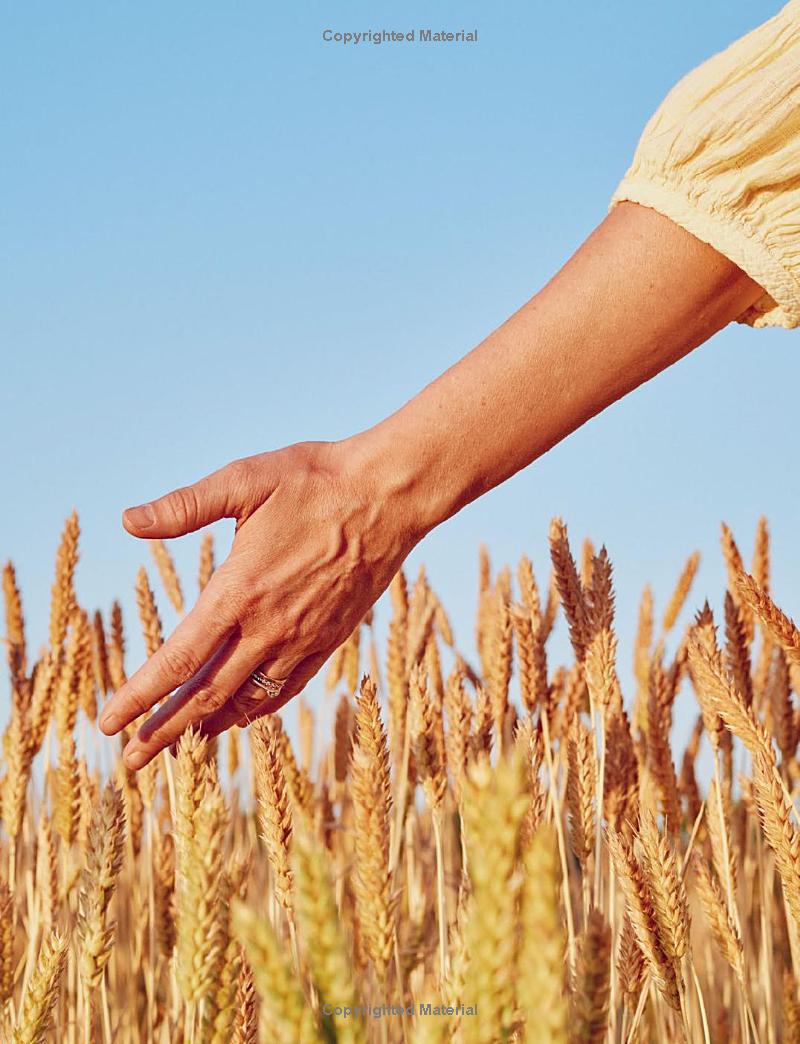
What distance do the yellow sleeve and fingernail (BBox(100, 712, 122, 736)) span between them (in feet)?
3.23

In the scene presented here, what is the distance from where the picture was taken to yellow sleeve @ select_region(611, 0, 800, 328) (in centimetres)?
133

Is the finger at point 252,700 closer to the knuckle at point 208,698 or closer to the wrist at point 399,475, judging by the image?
the knuckle at point 208,698

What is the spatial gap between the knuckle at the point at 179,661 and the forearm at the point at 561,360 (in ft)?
1.12

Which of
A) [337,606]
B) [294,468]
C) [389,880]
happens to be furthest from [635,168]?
[389,880]

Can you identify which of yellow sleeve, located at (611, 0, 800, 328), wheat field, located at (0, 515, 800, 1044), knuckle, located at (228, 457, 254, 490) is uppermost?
yellow sleeve, located at (611, 0, 800, 328)

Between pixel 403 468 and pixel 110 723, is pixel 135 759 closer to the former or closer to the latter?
pixel 110 723

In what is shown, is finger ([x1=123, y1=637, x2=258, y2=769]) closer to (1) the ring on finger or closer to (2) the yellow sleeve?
(1) the ring on finger

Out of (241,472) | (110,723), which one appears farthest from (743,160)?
(110,723)

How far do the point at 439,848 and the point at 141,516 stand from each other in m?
0.59

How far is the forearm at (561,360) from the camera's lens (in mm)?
1355

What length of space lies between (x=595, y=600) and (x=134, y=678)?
696 mm

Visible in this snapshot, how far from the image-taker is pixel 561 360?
1.40m

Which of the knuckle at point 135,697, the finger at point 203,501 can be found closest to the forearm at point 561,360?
the finger at point 203,501

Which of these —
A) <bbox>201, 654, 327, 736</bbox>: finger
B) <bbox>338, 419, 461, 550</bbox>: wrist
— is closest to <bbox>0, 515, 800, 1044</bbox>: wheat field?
<bbox>201, 654, 327, 736</bbox>: finger
